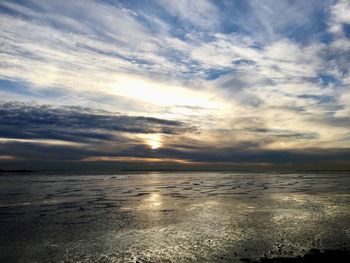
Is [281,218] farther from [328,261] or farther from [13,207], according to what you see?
[13,207]

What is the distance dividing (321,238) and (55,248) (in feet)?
41.1

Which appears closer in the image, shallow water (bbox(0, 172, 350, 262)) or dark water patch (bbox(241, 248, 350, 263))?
dark water patch (bbox(241, 248, 350, 263))

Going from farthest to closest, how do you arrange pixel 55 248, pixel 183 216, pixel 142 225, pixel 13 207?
pixel 13 207
pixel 183 216
pixel 142 225
pixel 55 248

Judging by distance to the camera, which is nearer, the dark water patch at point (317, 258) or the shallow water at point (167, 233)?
the dark water patch at point (317, 258)

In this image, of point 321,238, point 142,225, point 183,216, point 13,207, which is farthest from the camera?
point 13,207

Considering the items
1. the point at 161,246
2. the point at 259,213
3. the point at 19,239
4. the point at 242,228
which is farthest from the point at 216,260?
the point at 259,213

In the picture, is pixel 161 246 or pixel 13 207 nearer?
pixel 161 246

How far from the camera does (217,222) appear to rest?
19656 millimetres

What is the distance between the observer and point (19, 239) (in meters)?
15.6

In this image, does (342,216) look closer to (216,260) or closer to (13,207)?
(216,260)

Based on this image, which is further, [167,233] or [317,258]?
[167,233]

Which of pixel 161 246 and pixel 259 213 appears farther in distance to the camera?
pixel 259 213

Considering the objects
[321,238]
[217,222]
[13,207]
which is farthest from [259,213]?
[13,207]

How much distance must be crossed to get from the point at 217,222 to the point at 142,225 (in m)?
4.73
